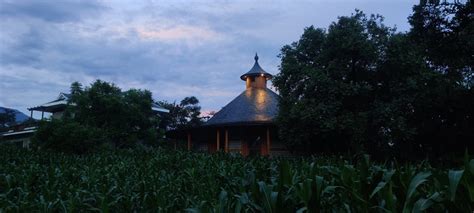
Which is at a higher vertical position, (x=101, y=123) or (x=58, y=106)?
(x=58, y=106)

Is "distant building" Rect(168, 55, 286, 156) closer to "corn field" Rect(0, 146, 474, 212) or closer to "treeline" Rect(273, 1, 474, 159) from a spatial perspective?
"treeline" Rect(273, 1, 474, 159)

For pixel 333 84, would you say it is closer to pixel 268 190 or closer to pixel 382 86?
pixel 382 86

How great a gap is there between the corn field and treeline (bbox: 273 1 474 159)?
1045 centimetres

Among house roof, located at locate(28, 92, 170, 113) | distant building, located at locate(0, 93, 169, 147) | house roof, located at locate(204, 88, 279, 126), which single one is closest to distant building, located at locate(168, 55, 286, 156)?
house roof, located at locate(204, 88, 279, 126)

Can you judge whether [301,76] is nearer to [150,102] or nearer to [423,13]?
[423,13]

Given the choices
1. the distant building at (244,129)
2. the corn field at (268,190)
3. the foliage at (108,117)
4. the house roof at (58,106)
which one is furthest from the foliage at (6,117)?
the corn field at (268,190)

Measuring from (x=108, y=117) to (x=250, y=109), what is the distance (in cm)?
839

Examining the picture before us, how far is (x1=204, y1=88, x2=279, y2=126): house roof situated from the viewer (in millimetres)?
24734

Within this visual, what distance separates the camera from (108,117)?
75.3ft

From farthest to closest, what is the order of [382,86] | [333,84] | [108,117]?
[108,117]
[382,86]
[333,84]

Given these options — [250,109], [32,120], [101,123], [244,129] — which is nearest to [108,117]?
[101,123]

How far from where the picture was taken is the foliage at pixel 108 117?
20.5 metres

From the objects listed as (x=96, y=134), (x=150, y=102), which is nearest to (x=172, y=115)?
(x=150, y=102)

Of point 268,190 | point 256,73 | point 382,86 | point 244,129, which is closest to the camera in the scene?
point 268,190
